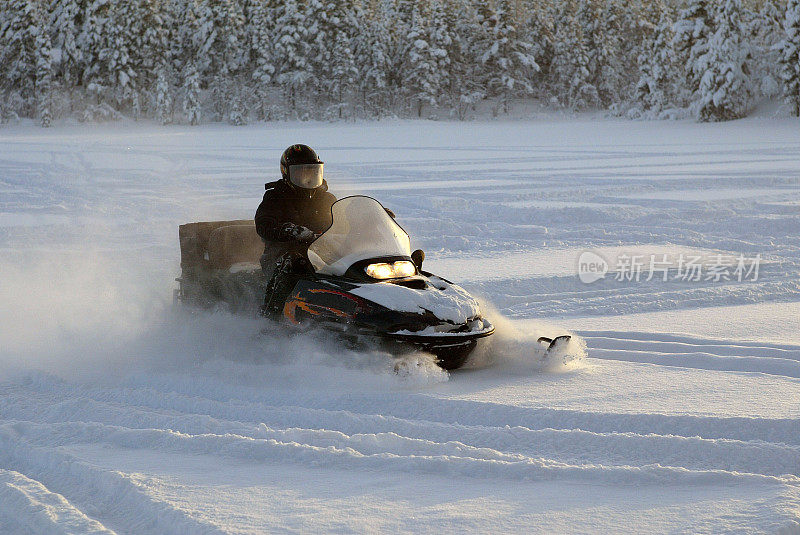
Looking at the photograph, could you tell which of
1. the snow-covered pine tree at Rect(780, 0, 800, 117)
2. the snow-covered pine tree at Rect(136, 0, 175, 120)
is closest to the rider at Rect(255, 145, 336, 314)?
the snow-covered pine tree at Rect(780, 0, 800, 117)

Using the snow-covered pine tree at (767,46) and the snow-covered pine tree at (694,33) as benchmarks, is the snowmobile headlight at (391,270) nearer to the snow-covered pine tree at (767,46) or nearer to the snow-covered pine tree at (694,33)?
the snow-covered pine tree at (767,46)

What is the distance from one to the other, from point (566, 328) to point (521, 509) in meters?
3.48

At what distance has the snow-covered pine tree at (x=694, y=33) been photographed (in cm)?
4997

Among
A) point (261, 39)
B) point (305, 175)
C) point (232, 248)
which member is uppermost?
point (261, 39)

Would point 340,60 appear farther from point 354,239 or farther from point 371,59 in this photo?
point 354,239

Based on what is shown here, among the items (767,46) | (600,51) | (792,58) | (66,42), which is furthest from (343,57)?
(792,58)

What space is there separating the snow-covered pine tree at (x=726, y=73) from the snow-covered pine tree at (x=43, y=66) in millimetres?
38752

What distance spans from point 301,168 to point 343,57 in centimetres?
5919

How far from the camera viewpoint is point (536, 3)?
74.6 meters

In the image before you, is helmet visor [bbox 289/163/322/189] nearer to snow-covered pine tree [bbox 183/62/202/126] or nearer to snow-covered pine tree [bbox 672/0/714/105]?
snow-covered pine tree [bbox 672/0/714/105]

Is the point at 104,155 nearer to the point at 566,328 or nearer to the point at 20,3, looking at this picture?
the point at 566,328

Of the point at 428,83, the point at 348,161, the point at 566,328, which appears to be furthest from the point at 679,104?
the point at 566,328

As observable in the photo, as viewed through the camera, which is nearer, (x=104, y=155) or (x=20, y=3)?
(x=104, y=155)

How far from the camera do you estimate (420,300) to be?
5.40 metres
